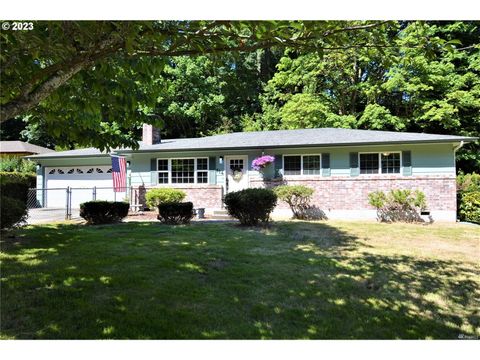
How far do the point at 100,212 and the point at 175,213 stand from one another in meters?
2.34

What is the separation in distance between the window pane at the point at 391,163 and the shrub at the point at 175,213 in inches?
303

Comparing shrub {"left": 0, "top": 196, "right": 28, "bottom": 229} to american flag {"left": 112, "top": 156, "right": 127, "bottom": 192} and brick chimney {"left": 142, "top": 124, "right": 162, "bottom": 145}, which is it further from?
brick chimney {"left": 142, "top": 124, "right": 162, "bottom": 145}

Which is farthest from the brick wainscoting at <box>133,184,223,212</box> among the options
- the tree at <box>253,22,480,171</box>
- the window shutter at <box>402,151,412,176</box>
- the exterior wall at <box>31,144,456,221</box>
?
the tree at <box>253,22,480,171</box>

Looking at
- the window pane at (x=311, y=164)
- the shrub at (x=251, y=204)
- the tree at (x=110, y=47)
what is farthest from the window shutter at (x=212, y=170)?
the tree at (x=110, y=47)

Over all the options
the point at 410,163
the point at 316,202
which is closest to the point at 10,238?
the point at 316,202

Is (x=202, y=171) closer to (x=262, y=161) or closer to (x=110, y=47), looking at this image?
(x=262, y=161)

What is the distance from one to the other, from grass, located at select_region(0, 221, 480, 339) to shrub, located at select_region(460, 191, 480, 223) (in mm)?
4629

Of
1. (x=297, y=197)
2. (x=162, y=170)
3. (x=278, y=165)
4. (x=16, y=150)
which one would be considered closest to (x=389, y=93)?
(x=278, y=165)

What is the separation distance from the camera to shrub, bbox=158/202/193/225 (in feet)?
37.4

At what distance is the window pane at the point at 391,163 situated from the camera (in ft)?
44.6

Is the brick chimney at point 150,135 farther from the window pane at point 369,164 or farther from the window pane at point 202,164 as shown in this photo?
the window pane at point 369,164

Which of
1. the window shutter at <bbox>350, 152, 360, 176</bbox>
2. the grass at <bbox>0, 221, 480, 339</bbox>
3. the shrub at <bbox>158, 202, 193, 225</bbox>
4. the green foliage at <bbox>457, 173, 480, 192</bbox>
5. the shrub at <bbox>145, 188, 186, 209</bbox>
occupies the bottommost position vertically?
the grass at <bbox>0, 221, 480, 339</bbox>

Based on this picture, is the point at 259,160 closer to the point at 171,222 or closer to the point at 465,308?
the point at 171,222

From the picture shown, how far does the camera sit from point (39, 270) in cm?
550
